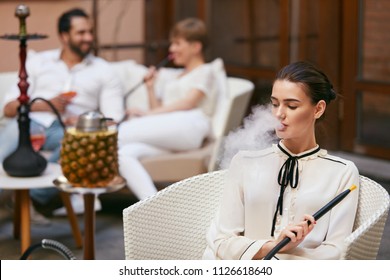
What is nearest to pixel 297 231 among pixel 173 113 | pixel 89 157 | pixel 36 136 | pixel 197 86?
pixel 89 157

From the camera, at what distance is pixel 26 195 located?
11.6ft

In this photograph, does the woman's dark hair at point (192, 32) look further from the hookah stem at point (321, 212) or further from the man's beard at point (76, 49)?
the hookah stem at point (321, 212)

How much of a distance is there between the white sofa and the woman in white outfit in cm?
6

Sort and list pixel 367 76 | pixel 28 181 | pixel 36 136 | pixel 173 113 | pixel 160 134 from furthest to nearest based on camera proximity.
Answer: pixel 367 76 → pixel 173 113 → pixel 160 134 → pixel 36 136 → pixel 28 181

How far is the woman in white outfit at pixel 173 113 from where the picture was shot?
157 inches

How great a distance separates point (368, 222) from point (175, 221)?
47 cm

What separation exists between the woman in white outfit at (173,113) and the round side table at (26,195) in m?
0.32

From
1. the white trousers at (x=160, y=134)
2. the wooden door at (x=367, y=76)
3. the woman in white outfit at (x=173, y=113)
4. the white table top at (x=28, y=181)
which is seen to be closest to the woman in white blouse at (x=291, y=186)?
the white table top at (x=28, y=181)

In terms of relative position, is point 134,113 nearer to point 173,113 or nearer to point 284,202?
point 173,113

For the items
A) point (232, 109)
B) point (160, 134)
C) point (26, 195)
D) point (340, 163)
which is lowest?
point (26, 195)

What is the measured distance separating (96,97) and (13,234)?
88 centimetres

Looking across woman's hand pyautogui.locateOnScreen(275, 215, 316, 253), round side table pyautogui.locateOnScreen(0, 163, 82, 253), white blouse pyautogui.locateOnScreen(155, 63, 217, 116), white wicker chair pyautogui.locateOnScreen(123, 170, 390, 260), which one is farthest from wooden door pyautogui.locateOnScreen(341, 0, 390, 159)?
woman's hand pyautogui.locateOnScreen(275, 215, 316, 253)
